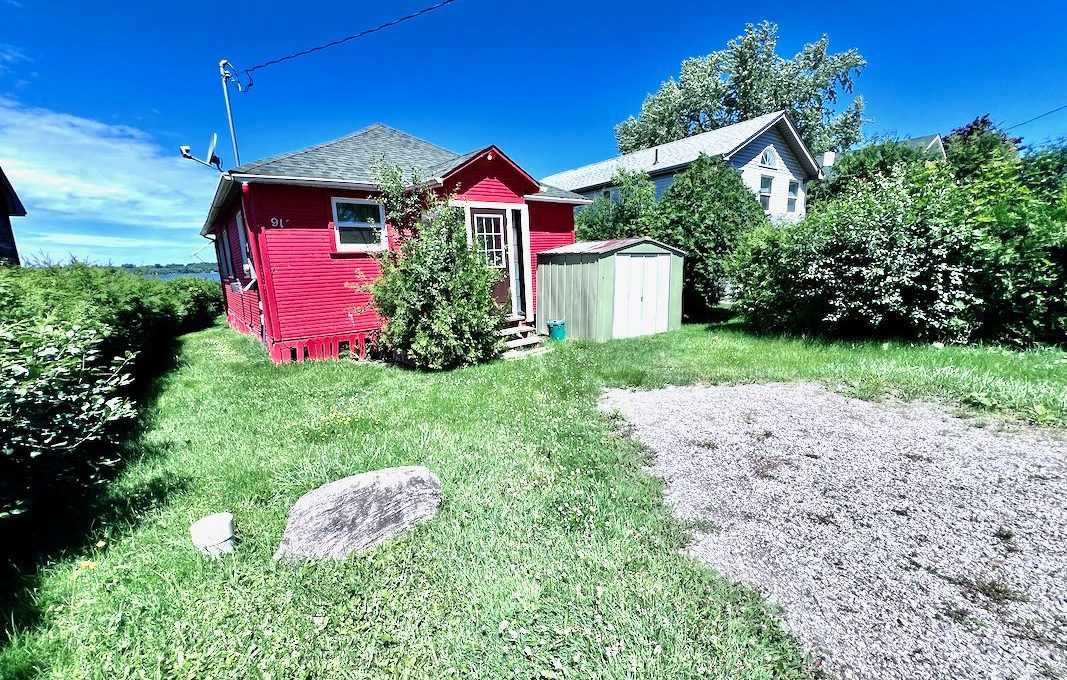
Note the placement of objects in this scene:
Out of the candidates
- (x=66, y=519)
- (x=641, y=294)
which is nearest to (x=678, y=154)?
(x=641, y=294)

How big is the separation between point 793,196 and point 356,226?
1921cm

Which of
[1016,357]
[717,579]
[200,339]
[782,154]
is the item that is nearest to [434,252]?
[717,579]

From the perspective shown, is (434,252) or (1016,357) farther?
(434,252)

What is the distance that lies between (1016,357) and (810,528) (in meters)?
5.52

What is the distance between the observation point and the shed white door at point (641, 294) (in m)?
9.24

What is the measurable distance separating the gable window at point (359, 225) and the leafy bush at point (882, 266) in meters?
8.01

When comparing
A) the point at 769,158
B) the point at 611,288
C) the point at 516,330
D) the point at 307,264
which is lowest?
the point at 516,330

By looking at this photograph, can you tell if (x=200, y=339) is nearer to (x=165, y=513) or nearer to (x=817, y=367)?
(x=165, y=513)

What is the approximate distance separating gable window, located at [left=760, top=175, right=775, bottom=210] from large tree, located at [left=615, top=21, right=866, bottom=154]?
1492 centimetres

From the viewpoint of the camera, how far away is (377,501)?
286 cm

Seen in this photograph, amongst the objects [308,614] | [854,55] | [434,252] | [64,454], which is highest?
[854,55]

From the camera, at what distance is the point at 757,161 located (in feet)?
58.2

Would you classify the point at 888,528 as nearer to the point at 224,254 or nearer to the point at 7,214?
the point at 224,254

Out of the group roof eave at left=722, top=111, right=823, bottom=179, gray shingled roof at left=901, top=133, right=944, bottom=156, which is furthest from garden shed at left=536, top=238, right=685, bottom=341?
gray shingled roof at left=901, top=133, right=944, bottom=156
